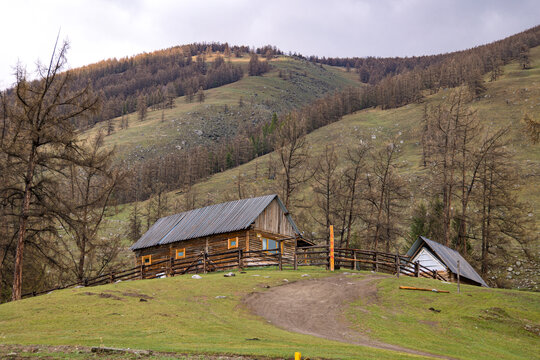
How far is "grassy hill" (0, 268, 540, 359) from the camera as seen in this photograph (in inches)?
536

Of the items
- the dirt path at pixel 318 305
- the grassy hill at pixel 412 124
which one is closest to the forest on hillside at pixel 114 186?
the dirt path at pixel 318 305

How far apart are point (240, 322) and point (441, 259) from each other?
24.8 m

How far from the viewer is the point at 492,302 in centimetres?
2244

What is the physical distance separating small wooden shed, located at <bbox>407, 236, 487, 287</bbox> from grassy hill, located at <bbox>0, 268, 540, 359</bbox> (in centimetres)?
1173

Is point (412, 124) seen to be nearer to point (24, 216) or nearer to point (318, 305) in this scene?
point (318, 305)

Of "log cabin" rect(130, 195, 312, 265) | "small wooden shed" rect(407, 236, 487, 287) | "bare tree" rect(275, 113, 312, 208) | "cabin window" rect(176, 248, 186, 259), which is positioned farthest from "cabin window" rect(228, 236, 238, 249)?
"small wooden shed" rect(407, 236, 487, 287)

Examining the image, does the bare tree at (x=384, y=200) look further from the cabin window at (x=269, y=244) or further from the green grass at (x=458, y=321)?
the green grass at (x=458, y=321)

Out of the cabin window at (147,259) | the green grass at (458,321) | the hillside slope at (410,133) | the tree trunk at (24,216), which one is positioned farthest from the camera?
the hillside slope at (410,133)

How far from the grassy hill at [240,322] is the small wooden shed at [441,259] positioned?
11732mm

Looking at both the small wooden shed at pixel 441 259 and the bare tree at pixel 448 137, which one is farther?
the bare tree at pixel 448 137

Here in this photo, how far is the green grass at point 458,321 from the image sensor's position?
54.4ft

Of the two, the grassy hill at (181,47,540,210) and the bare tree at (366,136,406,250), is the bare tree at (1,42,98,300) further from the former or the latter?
the grassy hill at (181,47,540,210)

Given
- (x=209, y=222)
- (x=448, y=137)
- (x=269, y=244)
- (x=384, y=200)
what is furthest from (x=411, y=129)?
(x=209, y=222)

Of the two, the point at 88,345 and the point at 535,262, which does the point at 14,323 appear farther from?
the point at 535,262
